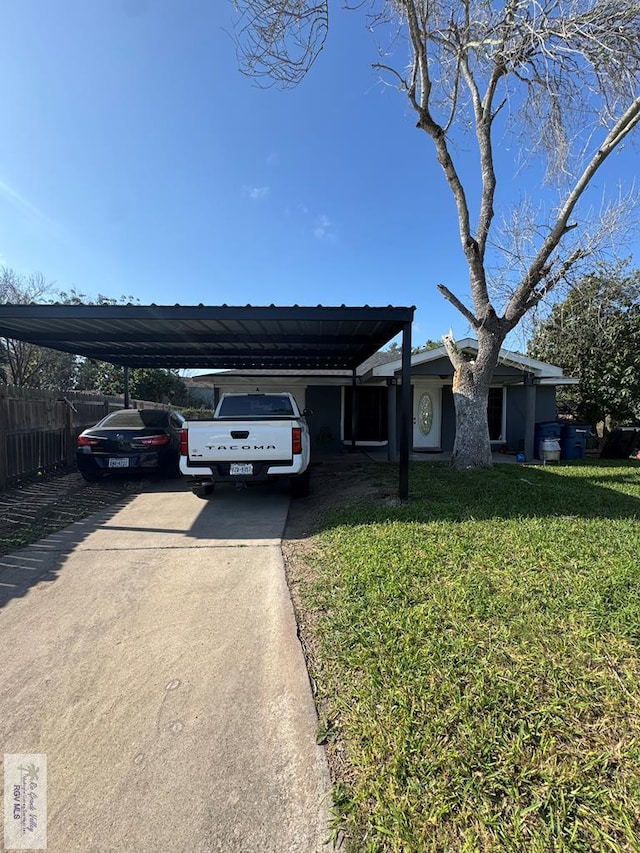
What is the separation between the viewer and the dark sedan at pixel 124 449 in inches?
302

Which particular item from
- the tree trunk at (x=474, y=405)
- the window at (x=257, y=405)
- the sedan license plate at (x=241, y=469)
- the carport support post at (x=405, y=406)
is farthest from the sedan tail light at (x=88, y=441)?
the tree trunk at (x=474, y=405)

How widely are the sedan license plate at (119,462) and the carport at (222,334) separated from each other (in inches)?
96.5

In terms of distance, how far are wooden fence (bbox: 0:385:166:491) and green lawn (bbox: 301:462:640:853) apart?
649 centimetres

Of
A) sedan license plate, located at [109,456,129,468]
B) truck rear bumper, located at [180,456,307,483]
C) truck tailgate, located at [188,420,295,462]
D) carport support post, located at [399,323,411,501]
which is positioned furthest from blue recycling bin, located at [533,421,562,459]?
sedan license plate, located at [109,456,129,468]

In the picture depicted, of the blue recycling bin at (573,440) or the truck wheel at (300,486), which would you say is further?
the blue recycling bin at (573,440)

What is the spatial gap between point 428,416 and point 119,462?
10267mm

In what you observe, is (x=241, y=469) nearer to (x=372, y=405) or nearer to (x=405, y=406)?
(x=405, y=406)

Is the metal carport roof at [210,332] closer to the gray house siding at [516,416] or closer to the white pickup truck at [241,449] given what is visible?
the white pickup truck at [241,449]

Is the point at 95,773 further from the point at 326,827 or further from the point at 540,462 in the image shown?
the point at 540,462

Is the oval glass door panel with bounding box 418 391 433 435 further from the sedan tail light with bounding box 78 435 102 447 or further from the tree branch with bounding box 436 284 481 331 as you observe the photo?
the sedan tail light with bounding box 78 435 102 447

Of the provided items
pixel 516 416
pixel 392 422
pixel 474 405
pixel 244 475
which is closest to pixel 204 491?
pixel 244 475

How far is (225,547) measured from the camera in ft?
15.6

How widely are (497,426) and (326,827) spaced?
14.6m

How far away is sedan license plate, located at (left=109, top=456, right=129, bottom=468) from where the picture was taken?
766 cm
